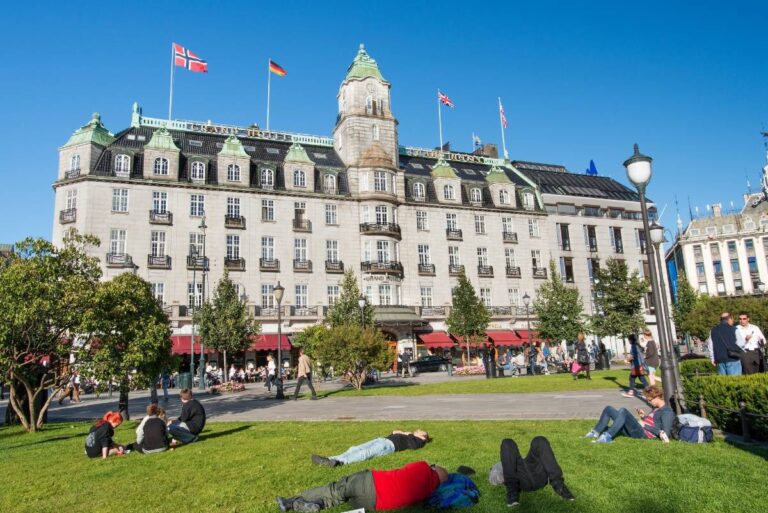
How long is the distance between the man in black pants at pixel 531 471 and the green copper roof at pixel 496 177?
161 ft

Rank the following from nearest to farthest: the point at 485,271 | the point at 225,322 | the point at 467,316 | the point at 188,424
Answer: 1. the point at 188,424
2. the point at 225,322
3. the point at 467,316
4. the point at 485,271

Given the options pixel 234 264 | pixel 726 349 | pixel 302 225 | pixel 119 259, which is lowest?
pixel 726 349

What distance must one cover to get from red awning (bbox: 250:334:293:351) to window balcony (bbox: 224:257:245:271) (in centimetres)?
560

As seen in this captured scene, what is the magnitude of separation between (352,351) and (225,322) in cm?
1526

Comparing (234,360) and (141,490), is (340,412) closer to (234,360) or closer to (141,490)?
(141,490)

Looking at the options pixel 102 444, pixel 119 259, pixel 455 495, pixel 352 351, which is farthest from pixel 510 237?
pixel 455 495

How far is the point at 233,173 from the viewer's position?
4469 centimetres

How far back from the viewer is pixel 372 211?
46.8m

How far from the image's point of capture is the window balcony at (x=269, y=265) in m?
43.5

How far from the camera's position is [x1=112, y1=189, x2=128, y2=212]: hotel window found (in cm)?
4078

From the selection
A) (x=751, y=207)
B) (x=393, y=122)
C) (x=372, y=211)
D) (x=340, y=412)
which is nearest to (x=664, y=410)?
(x=340, y=412)

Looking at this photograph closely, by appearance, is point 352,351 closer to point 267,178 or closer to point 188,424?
point 188,424

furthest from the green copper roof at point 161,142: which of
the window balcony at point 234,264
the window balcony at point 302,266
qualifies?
the window balcony at point 302,266

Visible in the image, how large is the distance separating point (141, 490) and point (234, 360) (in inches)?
1388
